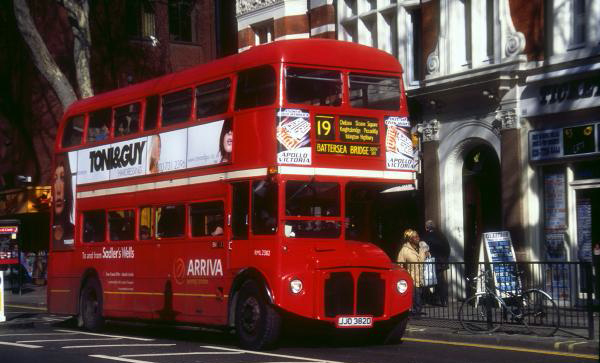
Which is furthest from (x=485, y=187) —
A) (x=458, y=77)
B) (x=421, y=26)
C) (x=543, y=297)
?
(x=543, y=297)

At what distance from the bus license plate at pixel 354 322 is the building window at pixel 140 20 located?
1260 inches

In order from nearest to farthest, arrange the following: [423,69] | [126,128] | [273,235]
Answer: [273,235] < [126,128] < [423,69]

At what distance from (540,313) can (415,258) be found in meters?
4.84

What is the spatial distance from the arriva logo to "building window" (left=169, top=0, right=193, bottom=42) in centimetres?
2989

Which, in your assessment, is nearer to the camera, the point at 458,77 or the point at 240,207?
the point at 240,207

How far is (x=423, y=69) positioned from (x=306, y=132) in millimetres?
11375

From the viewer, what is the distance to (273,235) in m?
16.3

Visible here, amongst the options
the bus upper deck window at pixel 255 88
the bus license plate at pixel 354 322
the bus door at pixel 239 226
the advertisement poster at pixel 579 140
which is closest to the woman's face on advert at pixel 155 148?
the bus upper deck window at pixel 255 88

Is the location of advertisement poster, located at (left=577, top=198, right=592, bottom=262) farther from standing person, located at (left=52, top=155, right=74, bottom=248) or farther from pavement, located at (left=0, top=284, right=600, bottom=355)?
standing person, located at (left=52, top=155, right=74, bottom=248)

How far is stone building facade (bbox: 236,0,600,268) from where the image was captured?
22656 mm

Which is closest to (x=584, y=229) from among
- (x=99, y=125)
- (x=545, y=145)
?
(x=545, y=145)

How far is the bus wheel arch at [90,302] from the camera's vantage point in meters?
21.5

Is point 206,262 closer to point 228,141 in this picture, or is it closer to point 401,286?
point 228,141

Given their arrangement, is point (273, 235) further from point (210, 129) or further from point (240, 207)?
point (210, 129)
